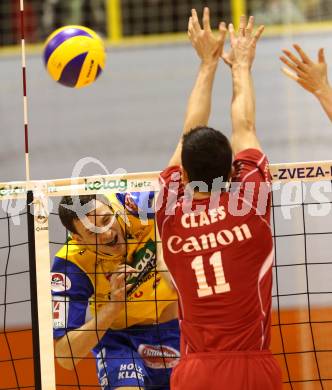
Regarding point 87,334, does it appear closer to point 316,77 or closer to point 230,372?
point 230,372

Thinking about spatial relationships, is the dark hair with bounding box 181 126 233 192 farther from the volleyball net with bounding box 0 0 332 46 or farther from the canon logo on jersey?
the volleyball net with bounding box 0 0 332 46

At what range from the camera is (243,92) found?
12.7 feet

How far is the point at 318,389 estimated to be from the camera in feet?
23.3

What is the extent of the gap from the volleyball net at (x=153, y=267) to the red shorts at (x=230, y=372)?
3.44 ft

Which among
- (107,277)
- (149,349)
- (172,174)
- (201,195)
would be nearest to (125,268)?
(107,277)

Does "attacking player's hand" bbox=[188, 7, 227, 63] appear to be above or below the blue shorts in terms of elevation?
above

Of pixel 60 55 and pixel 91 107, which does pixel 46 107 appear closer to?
pixel 91 107

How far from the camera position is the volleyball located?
520cm

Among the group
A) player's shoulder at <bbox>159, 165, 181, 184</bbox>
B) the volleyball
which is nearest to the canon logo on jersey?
player's shoulder at <bbox>159, 165, 181, 184</bbox>

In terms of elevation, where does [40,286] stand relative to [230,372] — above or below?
above

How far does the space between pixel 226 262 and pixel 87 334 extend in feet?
4.99

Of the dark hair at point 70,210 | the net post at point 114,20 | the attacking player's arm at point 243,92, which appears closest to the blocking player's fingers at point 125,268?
the dark hair at point 70,210

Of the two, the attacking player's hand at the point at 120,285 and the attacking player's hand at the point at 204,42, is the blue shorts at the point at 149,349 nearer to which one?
the attacking player's hand at the point at 120,285

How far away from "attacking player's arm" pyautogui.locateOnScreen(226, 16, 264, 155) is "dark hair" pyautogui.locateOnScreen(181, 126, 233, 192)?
0.32m
